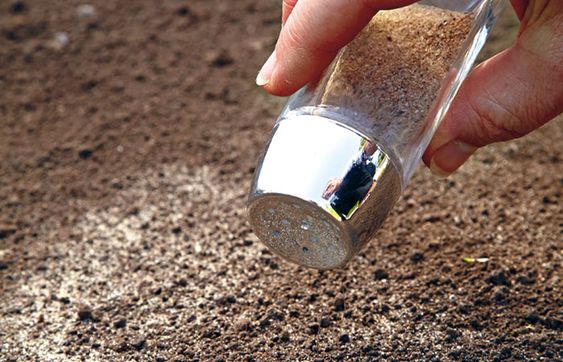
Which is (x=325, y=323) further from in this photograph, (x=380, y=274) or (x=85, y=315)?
(x=85, y=315)

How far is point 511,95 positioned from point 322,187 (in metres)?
0.46

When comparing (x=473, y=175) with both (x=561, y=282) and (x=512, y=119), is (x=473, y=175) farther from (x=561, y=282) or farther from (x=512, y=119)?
(x=512, y=119)

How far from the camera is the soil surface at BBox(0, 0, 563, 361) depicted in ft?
5.74

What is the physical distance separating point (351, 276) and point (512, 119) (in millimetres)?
541

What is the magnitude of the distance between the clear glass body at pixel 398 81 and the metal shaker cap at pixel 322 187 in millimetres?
30

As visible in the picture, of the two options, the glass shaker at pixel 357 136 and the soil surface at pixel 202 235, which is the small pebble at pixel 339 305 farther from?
the glass shaker at pixel 357 136

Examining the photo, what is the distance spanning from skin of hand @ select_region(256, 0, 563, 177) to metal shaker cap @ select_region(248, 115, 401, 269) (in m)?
0.14

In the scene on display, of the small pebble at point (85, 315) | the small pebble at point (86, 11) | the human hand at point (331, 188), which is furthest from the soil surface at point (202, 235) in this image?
the human hand at point (331, 188)

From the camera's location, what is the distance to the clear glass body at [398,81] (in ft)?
4.70

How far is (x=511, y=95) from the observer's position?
1.57 meters

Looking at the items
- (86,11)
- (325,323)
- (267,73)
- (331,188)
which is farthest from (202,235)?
(86,11)

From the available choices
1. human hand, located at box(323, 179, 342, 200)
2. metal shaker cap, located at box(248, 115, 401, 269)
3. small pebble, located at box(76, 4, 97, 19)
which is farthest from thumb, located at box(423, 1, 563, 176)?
small pebble, located at box(76, 4, 97, 19)

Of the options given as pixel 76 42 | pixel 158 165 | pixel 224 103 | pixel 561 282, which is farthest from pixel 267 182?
pixel 76 42

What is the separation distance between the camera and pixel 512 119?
159cm
